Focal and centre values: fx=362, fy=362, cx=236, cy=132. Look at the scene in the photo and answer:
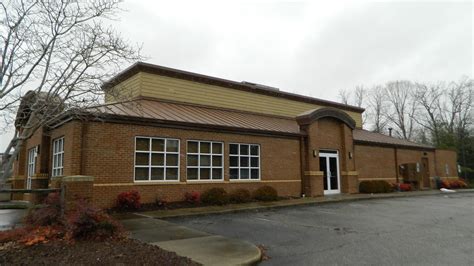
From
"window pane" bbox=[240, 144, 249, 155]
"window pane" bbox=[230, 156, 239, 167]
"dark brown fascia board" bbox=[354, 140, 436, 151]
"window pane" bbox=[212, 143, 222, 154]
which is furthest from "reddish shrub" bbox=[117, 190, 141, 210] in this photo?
"dark brown fascia board" bbox=[354, 140, 436, 151]

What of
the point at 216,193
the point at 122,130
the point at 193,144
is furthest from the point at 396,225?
the point at 122,130

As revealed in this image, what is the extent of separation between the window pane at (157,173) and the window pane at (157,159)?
254mm

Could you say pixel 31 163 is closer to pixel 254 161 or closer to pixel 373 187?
pixel 254 161

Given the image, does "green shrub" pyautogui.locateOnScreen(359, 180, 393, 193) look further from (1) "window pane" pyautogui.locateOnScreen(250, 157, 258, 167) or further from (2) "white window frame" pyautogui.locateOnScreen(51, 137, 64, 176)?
(2) "white window frame" pyautogui.locateOnScreen(51, 137, 64, 176)

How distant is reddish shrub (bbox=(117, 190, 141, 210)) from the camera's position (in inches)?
535

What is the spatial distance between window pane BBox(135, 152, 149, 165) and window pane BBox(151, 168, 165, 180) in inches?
19.3

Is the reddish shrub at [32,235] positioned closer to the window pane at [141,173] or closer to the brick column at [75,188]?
the brick column at [75,188]

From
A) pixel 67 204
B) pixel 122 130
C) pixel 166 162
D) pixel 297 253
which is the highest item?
pixel 122 130

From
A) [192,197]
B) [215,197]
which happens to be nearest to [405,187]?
[215,197]

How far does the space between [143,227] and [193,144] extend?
666 centimetres

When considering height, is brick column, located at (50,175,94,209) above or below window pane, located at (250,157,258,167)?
below

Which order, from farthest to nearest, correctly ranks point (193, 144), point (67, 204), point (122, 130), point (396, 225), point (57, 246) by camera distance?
point (193, 144) → point (122, 130) → point (396, 225) → point (67, 204) → point (57, 246)

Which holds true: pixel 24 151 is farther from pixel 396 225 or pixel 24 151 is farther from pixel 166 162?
pixel 396 225

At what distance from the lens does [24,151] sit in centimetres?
2158
